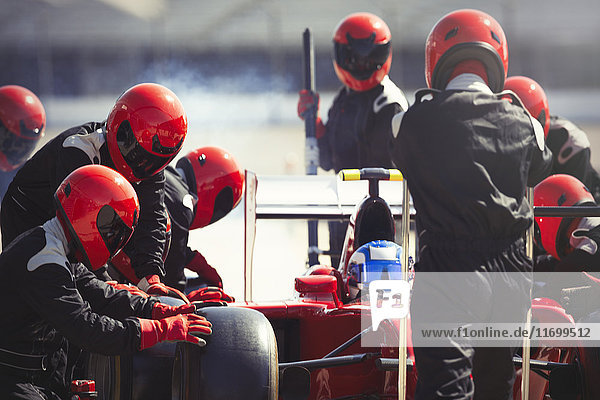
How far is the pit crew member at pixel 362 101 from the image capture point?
20.7ft

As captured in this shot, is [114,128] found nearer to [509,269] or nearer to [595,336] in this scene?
[509,269]

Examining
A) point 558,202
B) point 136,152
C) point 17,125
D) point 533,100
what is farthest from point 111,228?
point 17,125

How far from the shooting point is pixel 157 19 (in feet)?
55.0

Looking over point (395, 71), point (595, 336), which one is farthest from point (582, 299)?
point (395, 71)

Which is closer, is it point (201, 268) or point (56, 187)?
point (56, 187)

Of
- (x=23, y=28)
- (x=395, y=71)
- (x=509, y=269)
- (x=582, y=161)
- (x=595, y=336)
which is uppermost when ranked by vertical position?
(x=23, y=28)

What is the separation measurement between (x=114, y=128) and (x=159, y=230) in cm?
59

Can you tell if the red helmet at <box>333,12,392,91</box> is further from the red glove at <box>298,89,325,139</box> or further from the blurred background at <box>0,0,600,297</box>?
the blurred background at <box>0,0,600,297</box>

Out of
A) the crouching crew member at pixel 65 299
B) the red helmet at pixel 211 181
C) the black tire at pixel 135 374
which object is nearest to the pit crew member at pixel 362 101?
the red helmet at pixel 211 181

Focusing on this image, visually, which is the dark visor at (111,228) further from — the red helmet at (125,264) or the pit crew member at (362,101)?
the pit crew member at (362,101)

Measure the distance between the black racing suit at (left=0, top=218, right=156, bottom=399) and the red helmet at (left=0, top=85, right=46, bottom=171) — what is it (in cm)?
389

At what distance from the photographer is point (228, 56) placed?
55.4ft

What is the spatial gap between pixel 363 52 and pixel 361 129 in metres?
0.59

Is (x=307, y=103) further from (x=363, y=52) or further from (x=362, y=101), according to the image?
(x=363, y=52)
